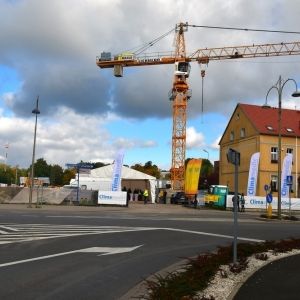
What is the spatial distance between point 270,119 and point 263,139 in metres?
4.45

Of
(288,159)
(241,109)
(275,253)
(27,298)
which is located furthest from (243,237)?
(241,109)

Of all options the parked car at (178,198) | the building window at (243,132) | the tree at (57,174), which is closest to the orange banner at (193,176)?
the parked car at (178,198)

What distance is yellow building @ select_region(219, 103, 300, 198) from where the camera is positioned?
55.3 meters

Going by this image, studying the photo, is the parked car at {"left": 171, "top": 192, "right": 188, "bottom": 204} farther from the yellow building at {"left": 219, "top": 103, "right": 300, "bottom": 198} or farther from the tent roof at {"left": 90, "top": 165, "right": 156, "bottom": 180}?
the yellow building at {"left": 219, "top": 103, "right": 300, "bottom": 198}

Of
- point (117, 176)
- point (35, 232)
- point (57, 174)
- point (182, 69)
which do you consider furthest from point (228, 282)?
point (57, 174)

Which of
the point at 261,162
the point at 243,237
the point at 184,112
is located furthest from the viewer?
the point at 184,112

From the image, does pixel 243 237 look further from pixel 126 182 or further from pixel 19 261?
pixel 126 182

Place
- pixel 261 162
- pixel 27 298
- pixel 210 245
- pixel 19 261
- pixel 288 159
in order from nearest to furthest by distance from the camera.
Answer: pixel 27 298, pixel 19 261, pixel 210 245, pixel 288 159, pixel 261 162

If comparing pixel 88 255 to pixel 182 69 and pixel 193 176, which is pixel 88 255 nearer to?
pixel 193 176

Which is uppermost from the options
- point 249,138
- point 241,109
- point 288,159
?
point 241,109

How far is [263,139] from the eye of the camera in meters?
55.4

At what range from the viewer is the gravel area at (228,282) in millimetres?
7020

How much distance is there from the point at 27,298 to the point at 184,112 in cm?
6142

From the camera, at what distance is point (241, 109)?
197 feet
